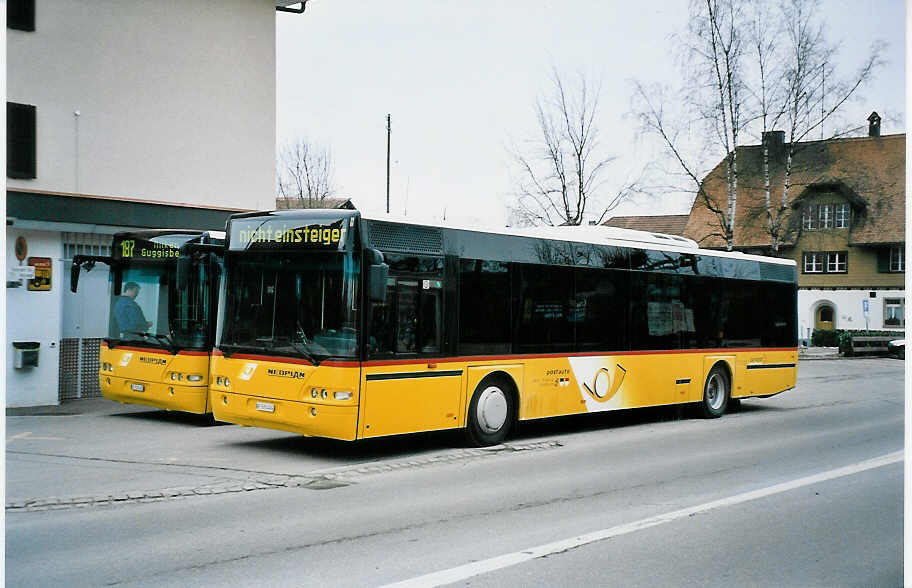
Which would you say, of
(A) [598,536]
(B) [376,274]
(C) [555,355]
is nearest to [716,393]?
(C) [555,355]

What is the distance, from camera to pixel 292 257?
1129cm

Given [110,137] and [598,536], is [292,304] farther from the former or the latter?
[110,137]

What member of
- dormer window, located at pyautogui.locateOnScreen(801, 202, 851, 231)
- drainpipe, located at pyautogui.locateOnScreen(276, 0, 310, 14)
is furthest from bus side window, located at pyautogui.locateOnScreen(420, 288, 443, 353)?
dormer window, located at pyautogui.locateOnScreen(801, 202, 851, 231)

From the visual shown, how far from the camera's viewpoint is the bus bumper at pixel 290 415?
1073 centimetres

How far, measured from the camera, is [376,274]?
419 inches

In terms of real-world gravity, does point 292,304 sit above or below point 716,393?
above

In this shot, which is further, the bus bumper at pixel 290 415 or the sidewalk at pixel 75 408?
the sidewalk at pixel 75 408

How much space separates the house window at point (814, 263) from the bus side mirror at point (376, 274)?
5291 centimetres

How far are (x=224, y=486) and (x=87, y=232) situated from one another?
1000 cm

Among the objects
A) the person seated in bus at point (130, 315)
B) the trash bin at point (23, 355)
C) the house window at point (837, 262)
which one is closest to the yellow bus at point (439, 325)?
the person seated in bus at point (130, 315)

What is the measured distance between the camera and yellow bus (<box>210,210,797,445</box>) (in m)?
10.9

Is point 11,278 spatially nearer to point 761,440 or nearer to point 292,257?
point 292,257

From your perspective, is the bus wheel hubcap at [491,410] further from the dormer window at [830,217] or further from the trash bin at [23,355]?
the dormer window at [830,217]

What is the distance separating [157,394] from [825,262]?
170 ft
